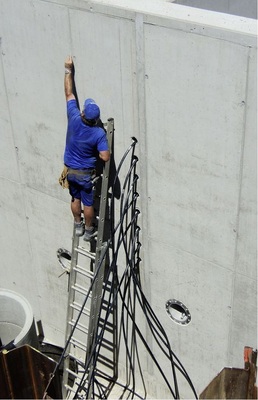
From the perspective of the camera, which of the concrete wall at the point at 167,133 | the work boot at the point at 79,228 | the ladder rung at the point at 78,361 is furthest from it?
the ladder rung at the point at 78,361

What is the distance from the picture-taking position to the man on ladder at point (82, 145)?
7.20m

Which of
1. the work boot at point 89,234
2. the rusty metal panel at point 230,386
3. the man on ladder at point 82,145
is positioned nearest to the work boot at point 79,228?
the work boot at point 89,234

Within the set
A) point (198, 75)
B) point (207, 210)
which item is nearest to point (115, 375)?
point (207, 210)

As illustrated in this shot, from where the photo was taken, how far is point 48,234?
359 inches

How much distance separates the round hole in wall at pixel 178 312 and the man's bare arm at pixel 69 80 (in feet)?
9.52

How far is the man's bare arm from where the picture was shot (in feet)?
23.7

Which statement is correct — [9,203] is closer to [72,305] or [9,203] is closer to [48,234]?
[48,234]

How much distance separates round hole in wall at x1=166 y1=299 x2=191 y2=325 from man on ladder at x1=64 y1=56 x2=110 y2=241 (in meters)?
1.57

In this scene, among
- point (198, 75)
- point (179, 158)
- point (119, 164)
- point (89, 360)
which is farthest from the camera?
point (89, 360)

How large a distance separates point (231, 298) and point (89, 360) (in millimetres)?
2193

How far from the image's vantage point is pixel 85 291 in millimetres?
8586

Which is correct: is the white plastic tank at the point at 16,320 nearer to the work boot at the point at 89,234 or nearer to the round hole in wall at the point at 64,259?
the round hole in wall at the point at 64,259

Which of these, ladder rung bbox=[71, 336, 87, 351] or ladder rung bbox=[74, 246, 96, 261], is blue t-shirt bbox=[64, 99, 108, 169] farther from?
ladder rung bbox=[71, 336, 87, 351]

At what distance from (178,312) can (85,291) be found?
4.09 ft
